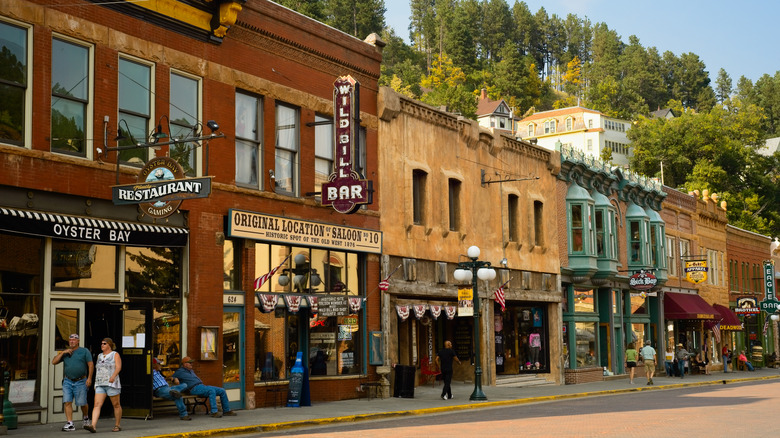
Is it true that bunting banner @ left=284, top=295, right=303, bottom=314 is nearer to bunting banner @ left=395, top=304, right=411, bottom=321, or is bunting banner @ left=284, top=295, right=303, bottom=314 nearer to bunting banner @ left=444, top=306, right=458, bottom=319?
bunting banner @ left=395, top=304, right=411, bottom=321

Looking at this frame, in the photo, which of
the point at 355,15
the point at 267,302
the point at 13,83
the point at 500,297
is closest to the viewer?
the point at 13,83

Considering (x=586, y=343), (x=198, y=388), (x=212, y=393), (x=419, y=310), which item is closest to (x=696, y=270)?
(x=586, y=343)

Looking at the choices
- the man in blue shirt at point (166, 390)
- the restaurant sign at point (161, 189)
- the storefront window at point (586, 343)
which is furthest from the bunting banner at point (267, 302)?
the storefront window at point (586, 343)

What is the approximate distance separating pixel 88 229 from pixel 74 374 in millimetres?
3000

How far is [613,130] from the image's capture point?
137500mm

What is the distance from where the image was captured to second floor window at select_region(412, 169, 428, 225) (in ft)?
98.1

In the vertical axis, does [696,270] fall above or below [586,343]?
above

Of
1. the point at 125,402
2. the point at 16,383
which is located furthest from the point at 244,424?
the point at 16,383

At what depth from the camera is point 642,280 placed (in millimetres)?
42000

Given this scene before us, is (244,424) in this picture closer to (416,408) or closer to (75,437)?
(75,437)

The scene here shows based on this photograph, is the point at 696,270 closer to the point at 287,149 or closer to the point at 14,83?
the point at 287,149

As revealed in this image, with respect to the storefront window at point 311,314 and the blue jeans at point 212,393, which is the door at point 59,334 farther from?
the storefront window at point 311,314

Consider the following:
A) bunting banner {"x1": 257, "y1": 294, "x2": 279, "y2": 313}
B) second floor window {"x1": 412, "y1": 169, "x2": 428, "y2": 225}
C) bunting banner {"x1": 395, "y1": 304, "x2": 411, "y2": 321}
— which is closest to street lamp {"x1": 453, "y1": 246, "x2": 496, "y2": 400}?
bunting banner {"x1": 395, "y1": 304, "x2": 411, "y2": 321}

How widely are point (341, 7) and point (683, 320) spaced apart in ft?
319
